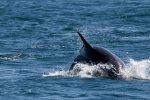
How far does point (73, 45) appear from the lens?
3503 cm

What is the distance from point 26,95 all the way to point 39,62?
7.48m

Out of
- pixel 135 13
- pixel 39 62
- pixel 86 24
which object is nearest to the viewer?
pixel 39 62

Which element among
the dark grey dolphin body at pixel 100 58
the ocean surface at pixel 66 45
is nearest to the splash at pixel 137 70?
the ocean surface at pixel 66 45

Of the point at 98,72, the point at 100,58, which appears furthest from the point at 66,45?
the point at 98,72

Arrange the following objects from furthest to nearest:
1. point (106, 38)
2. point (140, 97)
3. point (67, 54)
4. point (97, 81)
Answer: point (106, 38), point (67, 54), point (97, 81), point (140, 97)

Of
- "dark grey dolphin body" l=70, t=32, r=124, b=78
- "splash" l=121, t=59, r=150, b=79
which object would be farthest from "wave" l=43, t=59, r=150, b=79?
"dark grey dolphin body" l=70, t=32, r=124, b=78

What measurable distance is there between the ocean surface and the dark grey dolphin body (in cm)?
28

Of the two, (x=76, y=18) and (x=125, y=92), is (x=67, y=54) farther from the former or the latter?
(x=76, y=18)

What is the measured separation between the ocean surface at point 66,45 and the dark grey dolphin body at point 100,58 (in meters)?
0.28

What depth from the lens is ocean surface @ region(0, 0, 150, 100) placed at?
2261 centimetres

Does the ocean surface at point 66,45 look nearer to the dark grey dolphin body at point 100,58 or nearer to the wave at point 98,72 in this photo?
the wave at point 98,72

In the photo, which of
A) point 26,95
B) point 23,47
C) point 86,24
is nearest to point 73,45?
point 23,47

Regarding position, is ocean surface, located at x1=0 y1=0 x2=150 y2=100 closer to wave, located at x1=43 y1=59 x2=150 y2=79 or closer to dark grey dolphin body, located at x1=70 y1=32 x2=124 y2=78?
wave, located at x1=43 y1=59 x2=150 y2=79

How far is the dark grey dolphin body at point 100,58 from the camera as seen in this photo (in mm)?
24375
